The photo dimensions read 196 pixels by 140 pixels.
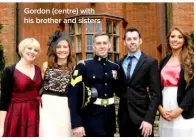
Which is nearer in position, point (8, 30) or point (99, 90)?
point (99, 90)

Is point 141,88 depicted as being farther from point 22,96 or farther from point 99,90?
point 22,96

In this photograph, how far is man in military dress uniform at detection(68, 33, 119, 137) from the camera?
2.72 metres

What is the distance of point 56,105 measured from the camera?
9.30ft

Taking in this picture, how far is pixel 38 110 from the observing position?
9.52 ft

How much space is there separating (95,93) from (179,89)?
0.59m

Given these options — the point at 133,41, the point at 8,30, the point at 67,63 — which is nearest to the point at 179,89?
the point at 133,41

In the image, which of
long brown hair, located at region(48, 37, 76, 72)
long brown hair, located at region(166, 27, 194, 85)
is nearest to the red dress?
long brown hair, located at region(48, 37, 76, 72)

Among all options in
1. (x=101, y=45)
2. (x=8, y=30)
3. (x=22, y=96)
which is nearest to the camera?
(x=101, y=45)

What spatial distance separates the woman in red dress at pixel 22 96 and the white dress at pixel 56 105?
0.19 feet

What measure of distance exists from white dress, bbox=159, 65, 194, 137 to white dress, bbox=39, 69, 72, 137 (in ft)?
2.20

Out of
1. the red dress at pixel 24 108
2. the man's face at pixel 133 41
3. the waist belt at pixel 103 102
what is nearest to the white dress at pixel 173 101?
the man's face at pixel 133 41

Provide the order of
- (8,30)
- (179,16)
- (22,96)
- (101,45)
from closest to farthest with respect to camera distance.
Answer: (101,45), (22,96), (179,16), (8,30)

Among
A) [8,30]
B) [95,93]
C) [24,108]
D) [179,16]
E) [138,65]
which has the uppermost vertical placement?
[179,16]

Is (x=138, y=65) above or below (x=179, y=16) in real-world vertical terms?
Answer: below
